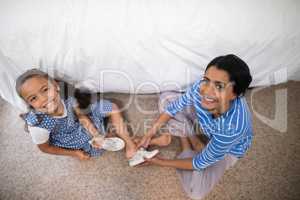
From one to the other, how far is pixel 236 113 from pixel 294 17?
1.61 ft

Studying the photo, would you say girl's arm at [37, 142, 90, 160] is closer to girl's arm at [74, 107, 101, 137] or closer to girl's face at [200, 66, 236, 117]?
girl's arm at [74, 107, 101, 137]

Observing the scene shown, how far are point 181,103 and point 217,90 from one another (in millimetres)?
306

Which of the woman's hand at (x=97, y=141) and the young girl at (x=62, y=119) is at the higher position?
the young girl at (x=62, y=119)

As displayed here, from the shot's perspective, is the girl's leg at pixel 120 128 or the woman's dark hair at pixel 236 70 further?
the girl's leg at pixel 120 128

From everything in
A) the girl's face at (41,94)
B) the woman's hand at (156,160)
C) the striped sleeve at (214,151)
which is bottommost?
the woman's hand at (156,160)

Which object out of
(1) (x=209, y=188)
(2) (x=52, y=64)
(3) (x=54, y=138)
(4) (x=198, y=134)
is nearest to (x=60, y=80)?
(2) (x=52, y=64)

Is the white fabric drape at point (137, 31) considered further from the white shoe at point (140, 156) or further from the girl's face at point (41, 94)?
the white shoe at point (140, 156)

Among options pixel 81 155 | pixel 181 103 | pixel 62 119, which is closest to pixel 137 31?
pixel 181 103

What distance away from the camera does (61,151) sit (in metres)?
1.11

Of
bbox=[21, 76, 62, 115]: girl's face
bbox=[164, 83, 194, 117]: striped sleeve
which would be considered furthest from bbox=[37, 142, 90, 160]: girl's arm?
bbox=[164, 83, 194, 117]: striped sleeve

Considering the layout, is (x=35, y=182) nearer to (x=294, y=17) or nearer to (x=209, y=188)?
(x=209, y=188)

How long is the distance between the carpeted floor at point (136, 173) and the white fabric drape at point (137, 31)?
0.37 metres

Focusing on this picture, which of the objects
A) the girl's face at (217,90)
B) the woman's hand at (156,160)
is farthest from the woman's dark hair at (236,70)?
the woman's hand at (156,160)

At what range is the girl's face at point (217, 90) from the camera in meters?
0.77
